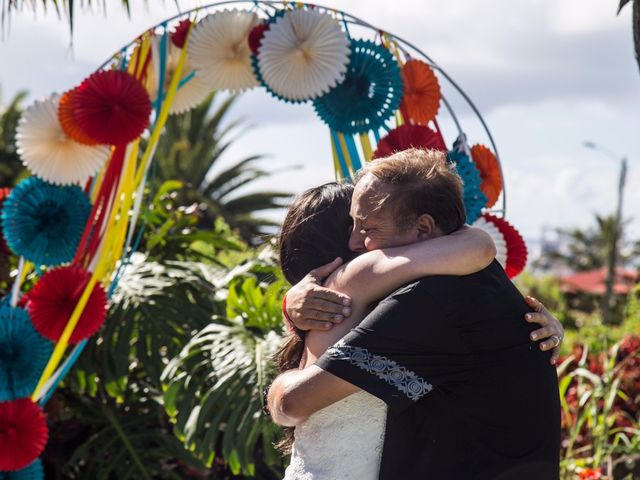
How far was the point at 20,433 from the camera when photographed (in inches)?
137

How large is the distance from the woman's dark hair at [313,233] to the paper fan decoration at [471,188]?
119 cm

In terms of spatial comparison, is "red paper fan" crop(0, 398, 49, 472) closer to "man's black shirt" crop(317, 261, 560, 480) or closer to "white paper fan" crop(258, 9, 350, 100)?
"white paper fan" crop(258, 9, 350, 100)

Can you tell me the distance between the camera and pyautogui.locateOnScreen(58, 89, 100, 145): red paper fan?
3636mm

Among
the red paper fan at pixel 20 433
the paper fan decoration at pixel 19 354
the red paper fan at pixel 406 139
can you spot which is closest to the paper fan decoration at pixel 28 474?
the red paper fan at pixel 20 433

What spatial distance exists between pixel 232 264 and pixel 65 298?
193 cm

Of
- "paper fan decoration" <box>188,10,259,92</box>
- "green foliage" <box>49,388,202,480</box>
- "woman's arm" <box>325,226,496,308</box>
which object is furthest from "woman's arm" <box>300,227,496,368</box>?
"green foliage" <box>49,388,202,480</box>

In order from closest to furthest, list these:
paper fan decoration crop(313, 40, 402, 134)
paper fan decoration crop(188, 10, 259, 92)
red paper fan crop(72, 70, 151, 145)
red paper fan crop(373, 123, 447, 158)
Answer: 1. red paper fan crop(373, 123, 447, 158)
2. paper fan decoration crop(313, 40, 402, 134)
3. red paper fan crop(72, 70, 151, 145)
4. paper fan decoration crop(188, 10, 259, 92)

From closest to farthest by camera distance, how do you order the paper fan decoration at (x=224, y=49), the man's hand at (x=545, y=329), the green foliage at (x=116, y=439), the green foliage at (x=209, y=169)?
1. the man's hand at (x=545, y=329)
2. the paper fan decoration at (x=224, y=49)
3. the green foliage at (x=116, y=439)
4. the green foliage at (x=209, y=169)

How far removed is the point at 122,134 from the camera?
362 cm

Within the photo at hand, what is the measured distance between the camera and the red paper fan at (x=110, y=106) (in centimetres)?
358

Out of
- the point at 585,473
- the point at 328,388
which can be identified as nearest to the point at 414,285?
the point at 328,388

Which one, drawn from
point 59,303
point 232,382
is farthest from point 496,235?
point 59,303

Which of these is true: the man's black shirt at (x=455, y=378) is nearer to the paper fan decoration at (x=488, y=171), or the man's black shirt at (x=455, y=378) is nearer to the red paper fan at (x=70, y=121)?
the paper fan decoration at (x=488, y=171)

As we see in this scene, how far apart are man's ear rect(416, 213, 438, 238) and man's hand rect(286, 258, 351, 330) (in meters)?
0.19
